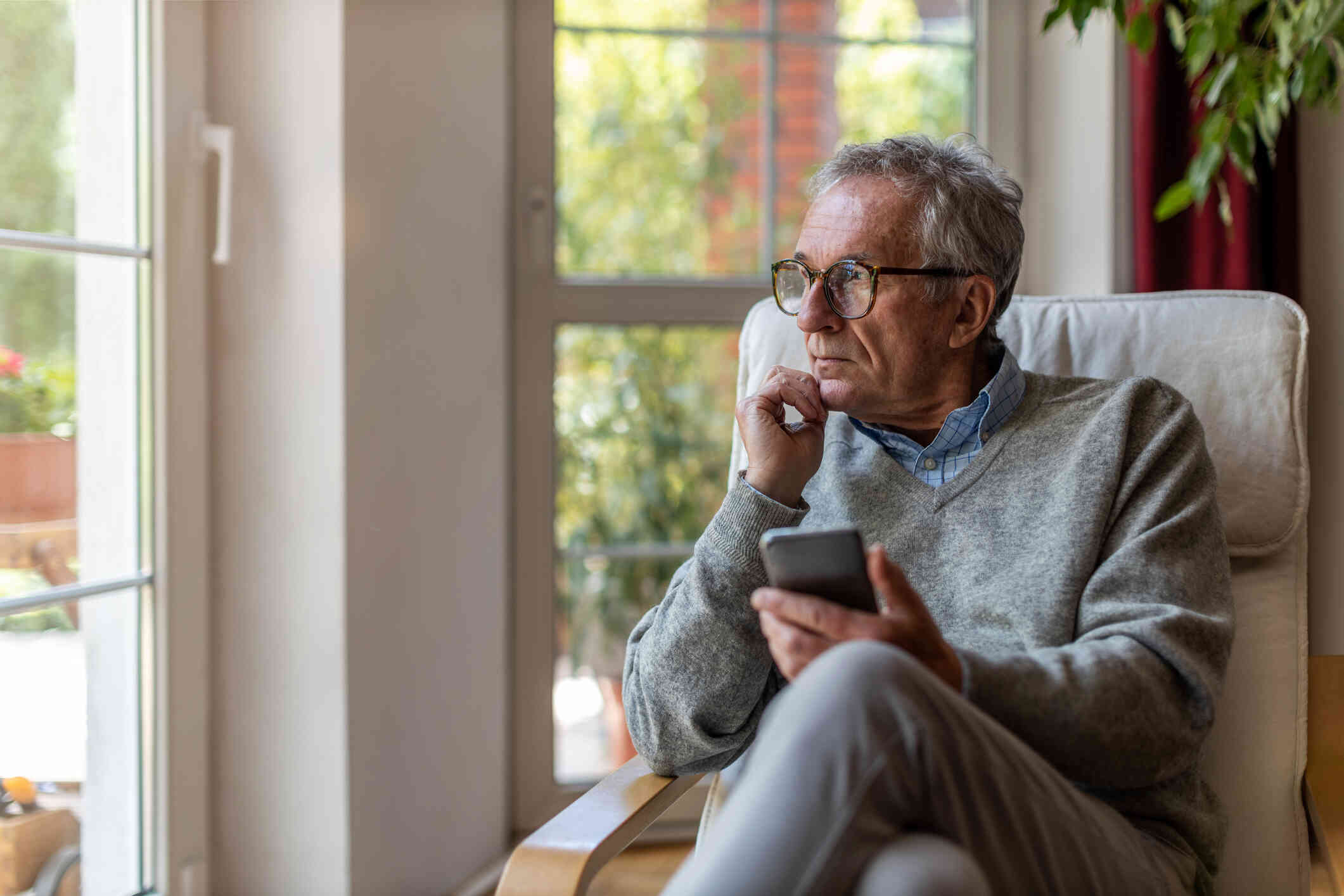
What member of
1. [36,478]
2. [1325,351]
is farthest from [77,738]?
[1325,351]

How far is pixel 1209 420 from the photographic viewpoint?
4.91 feet

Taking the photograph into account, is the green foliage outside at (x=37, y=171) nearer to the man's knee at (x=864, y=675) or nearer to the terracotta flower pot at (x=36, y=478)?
the terracotta flower pot at (x=36, y=478)

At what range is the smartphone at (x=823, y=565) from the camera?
1.03 meters

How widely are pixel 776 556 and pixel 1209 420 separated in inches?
30.1

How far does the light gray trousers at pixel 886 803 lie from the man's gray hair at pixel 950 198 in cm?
67

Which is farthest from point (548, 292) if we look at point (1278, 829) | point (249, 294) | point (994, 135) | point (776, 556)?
point (1278, 829)

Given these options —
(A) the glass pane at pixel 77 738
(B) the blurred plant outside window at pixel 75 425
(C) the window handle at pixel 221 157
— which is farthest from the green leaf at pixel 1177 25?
(A) the glass pane at pixel 77 738

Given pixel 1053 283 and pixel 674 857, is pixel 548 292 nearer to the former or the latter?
pixel 1053 283

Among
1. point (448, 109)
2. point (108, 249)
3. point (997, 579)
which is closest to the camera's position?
point (997, 579)

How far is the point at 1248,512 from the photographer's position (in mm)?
1453

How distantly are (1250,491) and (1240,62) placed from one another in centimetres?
63

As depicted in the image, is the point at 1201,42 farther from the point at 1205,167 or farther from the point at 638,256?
the point at 638,256

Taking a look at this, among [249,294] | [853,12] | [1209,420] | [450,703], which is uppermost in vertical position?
[853,12]

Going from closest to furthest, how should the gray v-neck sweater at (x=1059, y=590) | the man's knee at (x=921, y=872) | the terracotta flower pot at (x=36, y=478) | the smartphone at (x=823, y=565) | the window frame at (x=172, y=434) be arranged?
the man's knee at (x=921, y=872) < the smartphone at (x=823, y=565) < the gray v-neck sweater at (x=1059, y=590) < the terracotta flower pot at (x=36, y=478) < the window frame at (x=172, y=434)
